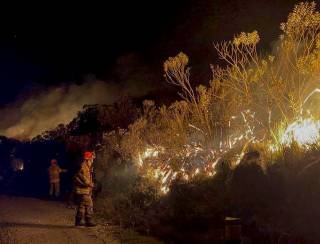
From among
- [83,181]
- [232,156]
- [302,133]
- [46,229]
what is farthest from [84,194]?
[302,133]

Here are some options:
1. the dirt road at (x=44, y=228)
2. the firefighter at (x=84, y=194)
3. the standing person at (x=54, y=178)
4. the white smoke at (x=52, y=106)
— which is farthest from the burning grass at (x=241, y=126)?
the white smoke at (x=52, y=106)

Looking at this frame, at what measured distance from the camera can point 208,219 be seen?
11406mm

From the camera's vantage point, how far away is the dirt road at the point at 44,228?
455 inches

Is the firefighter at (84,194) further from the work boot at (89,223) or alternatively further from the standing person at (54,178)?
the standing person at (54,178)

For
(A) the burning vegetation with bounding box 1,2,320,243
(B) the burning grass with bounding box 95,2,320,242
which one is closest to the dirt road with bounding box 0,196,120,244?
(A) the burning vegetation with bounding box 1,2,320,243

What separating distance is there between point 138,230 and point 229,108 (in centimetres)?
599

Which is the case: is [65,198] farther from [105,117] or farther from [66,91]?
[66,91]

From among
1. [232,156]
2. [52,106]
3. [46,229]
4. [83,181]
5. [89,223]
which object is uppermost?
[52,106]

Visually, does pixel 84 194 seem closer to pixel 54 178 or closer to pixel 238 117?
pixel 238 117

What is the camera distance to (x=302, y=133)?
11.8 meters

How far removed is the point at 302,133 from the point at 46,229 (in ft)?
23.2

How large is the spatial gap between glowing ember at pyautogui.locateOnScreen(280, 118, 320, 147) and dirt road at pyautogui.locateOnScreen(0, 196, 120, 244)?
Result: 488 cm

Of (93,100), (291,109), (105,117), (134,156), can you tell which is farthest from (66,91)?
(291,109)

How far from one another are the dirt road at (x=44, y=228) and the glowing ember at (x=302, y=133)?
4880 mm
